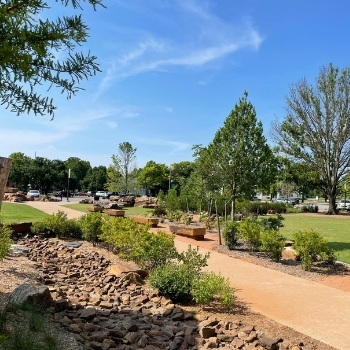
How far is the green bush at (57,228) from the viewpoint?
12719 millimetres

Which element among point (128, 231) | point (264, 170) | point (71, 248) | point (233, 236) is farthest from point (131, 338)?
point (264, 170)

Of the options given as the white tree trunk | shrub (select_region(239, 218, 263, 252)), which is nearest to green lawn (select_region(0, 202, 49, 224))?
shrub (select_region(239, 218, 263, 252))

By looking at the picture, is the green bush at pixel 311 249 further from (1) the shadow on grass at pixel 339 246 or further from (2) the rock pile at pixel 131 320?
(2) the rock pile at pixel 131 320

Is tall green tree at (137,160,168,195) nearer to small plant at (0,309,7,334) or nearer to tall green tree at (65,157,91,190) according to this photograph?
tall green tree at (65,157,91,190)

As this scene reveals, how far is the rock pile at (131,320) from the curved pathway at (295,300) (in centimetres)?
84

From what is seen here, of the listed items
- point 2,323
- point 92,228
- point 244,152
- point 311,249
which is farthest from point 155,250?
point 244,152

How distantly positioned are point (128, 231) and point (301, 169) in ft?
93.5

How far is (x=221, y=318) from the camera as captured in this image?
558cm

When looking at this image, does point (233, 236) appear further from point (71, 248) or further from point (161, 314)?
point (161, 314)

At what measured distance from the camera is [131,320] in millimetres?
5328

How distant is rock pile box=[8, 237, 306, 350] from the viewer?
4.57 metres

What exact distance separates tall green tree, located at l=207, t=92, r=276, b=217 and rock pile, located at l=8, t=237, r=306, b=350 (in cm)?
748

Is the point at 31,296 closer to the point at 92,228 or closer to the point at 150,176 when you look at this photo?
the point at 92,228

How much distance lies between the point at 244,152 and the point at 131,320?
31.5ft
